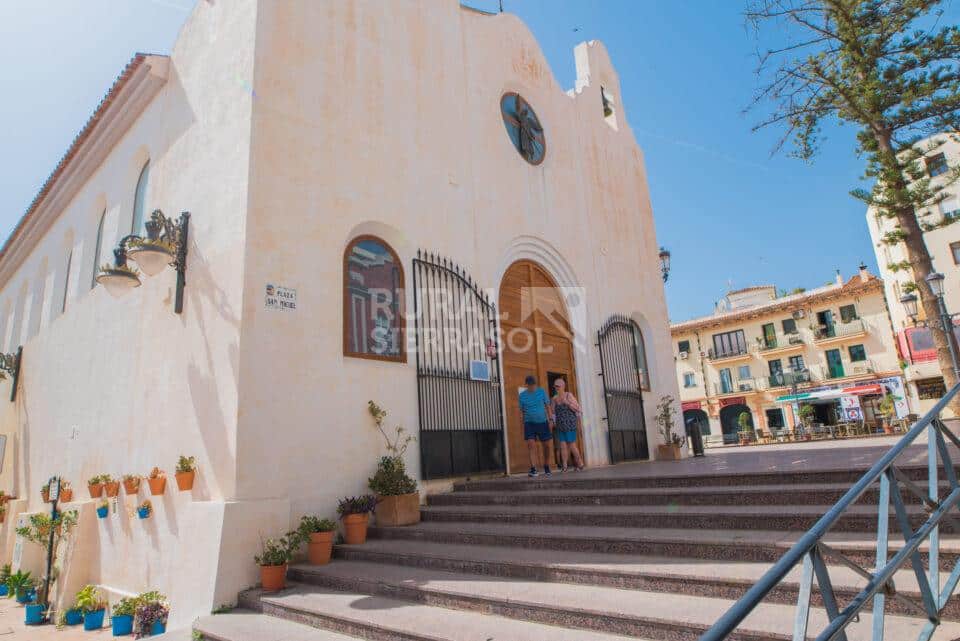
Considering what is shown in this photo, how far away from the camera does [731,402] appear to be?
38.3m

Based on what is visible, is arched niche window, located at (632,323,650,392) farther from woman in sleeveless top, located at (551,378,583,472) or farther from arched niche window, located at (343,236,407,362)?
arched niche window, located at (343,236,407,362)

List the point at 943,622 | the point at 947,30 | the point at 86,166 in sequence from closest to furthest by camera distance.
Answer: the point at 943,622
the point at 947,30
the point at 86,166

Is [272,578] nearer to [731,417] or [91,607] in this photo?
[91,607]

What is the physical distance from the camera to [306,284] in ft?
21.3

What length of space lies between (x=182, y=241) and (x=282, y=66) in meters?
2.51

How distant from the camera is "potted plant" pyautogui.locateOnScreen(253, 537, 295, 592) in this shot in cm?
511

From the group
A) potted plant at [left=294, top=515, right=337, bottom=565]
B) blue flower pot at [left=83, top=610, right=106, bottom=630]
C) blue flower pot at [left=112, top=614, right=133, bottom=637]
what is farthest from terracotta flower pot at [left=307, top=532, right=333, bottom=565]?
blue flower pot at [left=83, top=610, right=106, bottom=630]

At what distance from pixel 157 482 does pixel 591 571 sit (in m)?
5.21

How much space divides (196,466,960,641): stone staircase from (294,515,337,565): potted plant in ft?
0.47

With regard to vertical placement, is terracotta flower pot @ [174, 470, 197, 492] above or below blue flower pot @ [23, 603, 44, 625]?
above

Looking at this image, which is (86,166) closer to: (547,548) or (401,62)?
(401,62)

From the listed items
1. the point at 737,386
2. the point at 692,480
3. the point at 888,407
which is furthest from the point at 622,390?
the point at 737,386

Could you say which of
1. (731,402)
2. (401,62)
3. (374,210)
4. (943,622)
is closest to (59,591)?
(374,210)

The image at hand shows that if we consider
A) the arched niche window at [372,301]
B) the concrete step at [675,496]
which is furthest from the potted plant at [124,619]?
the arched niche window at [372,301]
